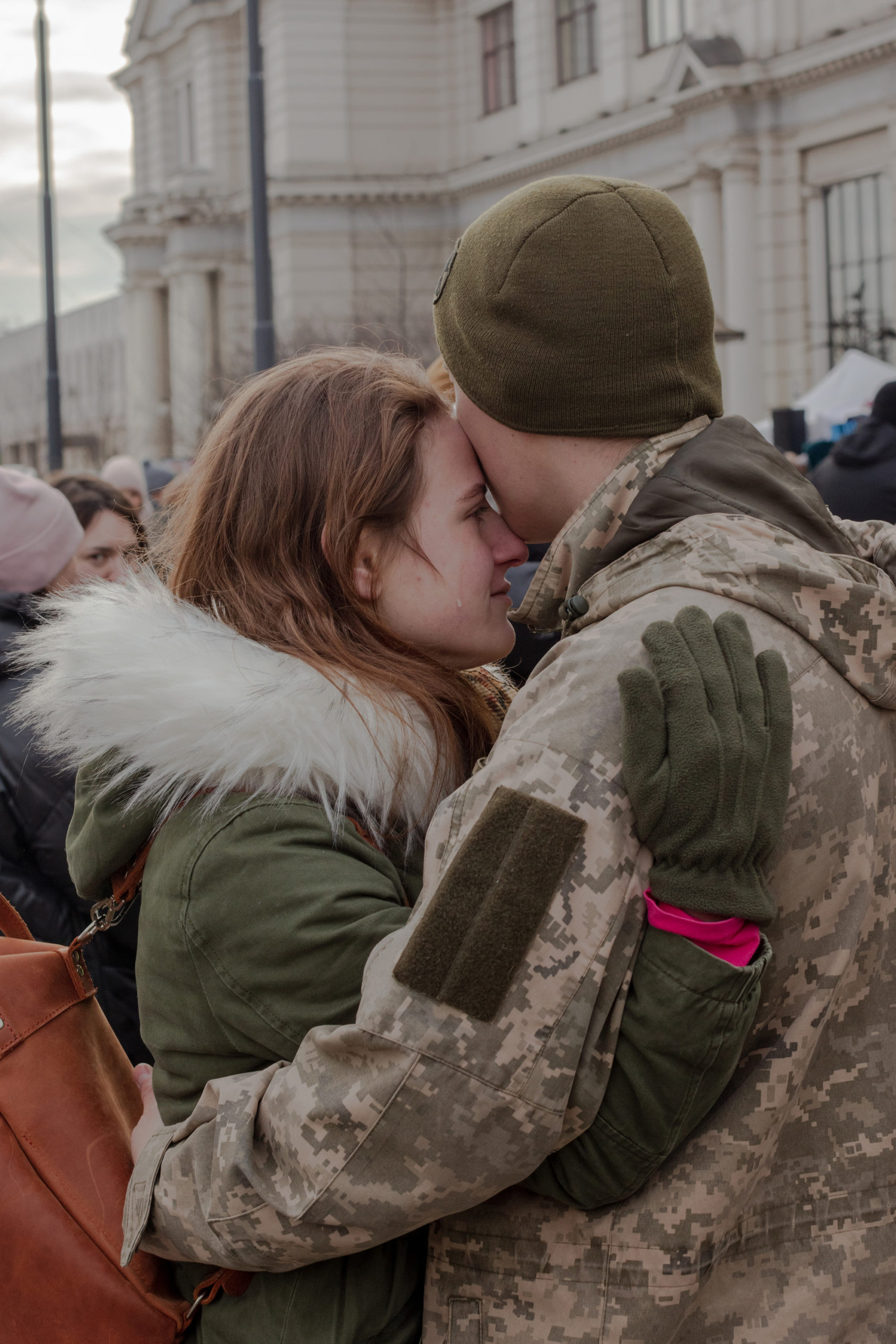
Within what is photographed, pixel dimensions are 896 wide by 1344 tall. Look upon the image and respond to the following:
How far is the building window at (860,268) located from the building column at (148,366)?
20460mm

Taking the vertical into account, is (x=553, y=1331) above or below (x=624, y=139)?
below

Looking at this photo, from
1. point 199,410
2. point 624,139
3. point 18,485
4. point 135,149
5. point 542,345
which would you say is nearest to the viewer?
point 542,345

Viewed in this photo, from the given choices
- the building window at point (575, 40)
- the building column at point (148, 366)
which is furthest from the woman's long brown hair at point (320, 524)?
the building column at point (148, 366)

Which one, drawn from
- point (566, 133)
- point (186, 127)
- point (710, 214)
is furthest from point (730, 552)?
point (186, 127)

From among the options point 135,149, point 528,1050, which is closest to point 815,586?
point 528,1050

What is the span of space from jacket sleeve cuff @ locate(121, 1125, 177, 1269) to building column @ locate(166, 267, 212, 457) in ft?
111

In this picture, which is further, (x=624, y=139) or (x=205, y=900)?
(x=624, y=139)

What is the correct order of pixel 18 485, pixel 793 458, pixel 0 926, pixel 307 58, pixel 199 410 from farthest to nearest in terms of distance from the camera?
pixel 307 58, pixel 199 410, pixel 793 458, pixel 18 485, pixel 0 926

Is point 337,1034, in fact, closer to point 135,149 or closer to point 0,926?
point 0,926

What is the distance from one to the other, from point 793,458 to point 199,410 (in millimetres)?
23235

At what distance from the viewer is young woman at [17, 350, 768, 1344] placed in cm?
183

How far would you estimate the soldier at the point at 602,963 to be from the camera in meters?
1.56

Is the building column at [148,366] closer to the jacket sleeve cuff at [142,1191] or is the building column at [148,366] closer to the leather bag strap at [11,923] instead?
the leather bag strap at [11,923]

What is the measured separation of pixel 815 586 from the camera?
1677mm
